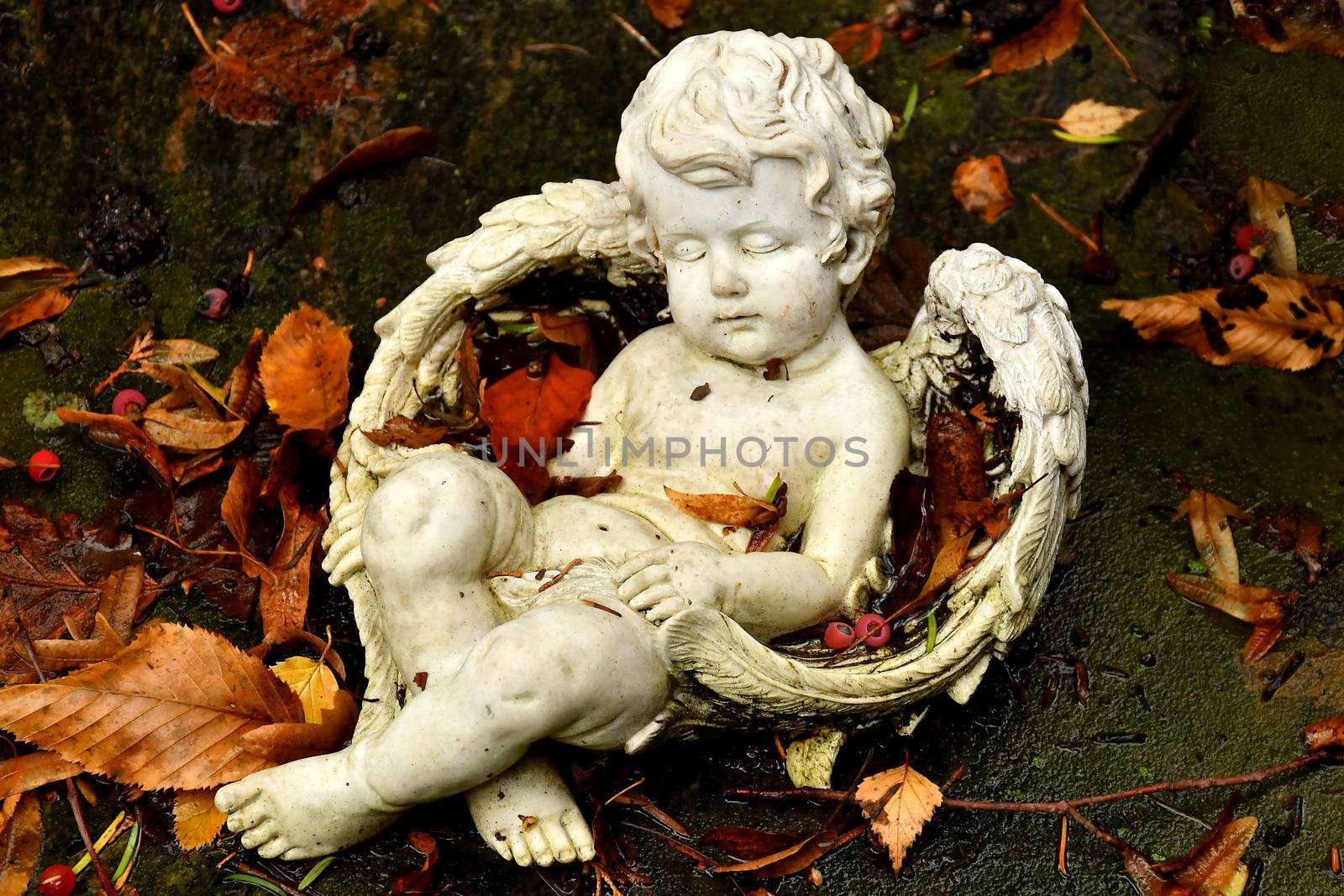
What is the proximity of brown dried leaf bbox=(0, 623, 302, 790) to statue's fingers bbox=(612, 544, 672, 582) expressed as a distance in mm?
941

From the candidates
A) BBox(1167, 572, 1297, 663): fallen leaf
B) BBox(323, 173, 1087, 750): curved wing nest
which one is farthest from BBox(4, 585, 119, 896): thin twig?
BBox(1167, 572, 1297, 663): fallen leaf

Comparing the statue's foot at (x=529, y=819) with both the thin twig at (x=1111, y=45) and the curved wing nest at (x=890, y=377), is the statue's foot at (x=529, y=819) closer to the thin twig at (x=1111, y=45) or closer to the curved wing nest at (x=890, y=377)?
the curved wing nest at (x=890, y=377)

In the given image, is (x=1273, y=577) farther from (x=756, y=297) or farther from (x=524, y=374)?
(x=524, y=374)

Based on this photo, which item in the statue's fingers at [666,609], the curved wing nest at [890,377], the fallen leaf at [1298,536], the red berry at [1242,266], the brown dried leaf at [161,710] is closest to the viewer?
the statue's fingers at [666,609]

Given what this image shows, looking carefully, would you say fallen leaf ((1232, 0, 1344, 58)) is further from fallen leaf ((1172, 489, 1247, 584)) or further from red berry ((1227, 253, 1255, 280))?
fallen leaf ((1172, 489, 1247, 584))

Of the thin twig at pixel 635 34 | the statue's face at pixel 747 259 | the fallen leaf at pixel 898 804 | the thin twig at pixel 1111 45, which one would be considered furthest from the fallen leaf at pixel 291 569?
the thin twig at pixel 1111 45

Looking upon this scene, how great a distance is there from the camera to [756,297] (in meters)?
3.49

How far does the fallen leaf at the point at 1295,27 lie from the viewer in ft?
14.8

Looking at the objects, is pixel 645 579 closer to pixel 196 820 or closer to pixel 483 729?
pixel 483 729

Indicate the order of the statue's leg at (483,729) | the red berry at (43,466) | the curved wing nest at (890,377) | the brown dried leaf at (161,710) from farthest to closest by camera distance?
1. the red berry at (43,466)
2. the brown dried leaf at (161,710)
3. the curved wing nest at (890,377)
4. the statue's leg at (483,729)

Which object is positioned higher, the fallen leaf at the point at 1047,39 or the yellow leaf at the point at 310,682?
the fallen leaf at the point at 1047,39

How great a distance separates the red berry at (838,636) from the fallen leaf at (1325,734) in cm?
118

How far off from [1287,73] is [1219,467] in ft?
4.38

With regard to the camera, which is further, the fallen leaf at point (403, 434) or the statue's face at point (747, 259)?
the fallen leaf at point (403, 434)
